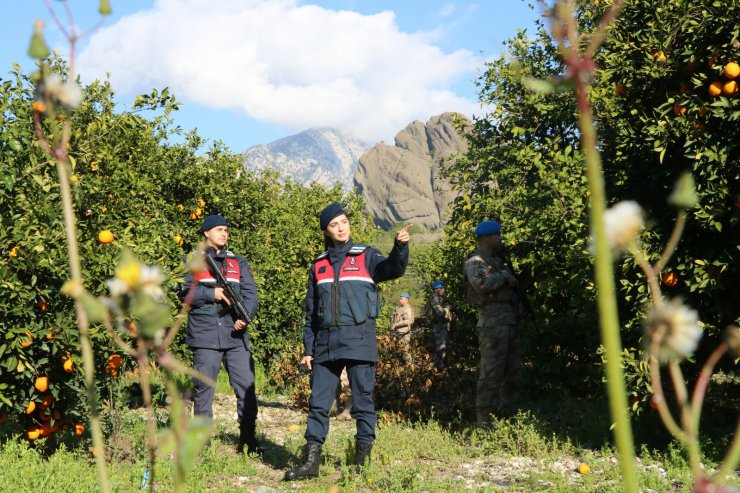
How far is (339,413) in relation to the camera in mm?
8617

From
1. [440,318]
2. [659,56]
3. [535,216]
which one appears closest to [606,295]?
[659,56]

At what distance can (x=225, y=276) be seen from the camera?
5.77 meters

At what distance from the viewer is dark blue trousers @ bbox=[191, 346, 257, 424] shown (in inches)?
221

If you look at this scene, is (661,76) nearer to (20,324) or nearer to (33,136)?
(33,136)

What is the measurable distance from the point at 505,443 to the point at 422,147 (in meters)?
128

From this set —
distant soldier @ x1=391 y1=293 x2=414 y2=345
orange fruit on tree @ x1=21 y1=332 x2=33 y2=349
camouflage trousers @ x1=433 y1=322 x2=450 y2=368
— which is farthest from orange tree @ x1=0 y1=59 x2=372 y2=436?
camouflage trousers @ x1=433 y1=322 x2=450 y2=368

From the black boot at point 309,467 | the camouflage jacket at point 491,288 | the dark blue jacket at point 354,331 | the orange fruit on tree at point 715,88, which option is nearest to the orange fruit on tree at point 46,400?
the black boot at point 309,467

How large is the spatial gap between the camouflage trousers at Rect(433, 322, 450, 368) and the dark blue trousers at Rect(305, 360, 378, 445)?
5.26 meters

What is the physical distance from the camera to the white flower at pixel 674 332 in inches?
16.7

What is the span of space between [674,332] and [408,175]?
12478cm

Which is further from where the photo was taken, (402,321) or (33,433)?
(402,321)

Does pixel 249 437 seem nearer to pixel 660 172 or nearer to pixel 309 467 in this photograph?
pixel 309 467

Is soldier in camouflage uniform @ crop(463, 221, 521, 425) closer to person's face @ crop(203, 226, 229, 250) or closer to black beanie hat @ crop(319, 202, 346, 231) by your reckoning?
black beanie hat @ crop(319, 202, 346, 231)

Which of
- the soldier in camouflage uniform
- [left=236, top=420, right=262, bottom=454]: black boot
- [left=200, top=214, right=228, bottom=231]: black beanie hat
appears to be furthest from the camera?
the soldier in camouflage uniform
